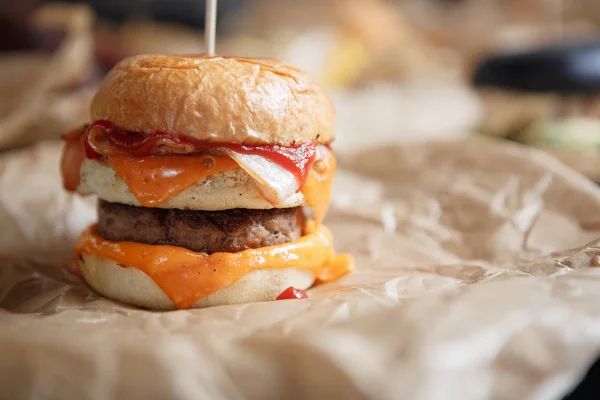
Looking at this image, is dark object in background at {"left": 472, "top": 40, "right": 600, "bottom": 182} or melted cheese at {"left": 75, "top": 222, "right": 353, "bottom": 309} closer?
melted cheese at {"left": 75, "top": 222, "right": 353, "bottom": 309}

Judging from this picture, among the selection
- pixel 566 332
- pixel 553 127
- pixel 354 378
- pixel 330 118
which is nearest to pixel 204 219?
pixel 330 118

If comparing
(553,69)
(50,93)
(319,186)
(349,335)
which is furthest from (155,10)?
(349,335)

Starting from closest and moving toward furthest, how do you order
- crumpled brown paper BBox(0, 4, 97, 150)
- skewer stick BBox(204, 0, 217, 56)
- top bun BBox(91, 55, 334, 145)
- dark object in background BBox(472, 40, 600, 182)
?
top bun BBox(91, 55, 334, 145) → skewer stick BBox(204, 0, 217, 56) → crumpled brown paper BBox(0, 4, 97, 150) → dark object in background BBox(472, 40, 600, 182)

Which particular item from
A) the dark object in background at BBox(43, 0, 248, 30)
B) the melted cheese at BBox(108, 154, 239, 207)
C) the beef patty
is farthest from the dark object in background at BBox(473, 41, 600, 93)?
the dark object in background at BBox(43, 0, 248, 30)

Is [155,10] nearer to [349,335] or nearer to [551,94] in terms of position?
[551,94]

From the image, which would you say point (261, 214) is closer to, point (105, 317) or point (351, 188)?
point (105, 317)

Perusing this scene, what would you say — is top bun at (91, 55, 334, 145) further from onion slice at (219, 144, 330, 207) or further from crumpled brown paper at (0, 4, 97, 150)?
crumpled brown paper at (0, 4, 97, 150)

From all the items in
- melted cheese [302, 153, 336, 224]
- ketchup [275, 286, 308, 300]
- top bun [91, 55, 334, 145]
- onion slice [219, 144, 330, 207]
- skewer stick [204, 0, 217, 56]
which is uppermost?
skewer stick [204, 0, 217, 56]
